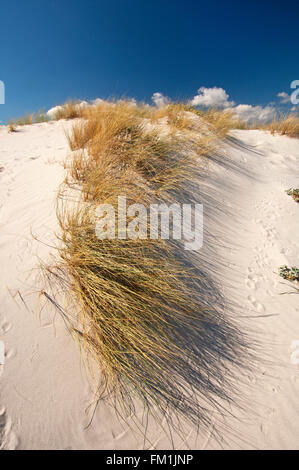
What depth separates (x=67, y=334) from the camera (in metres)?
1.49

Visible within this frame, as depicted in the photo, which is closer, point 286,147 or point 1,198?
point 1,198

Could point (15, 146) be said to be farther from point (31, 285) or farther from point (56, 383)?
point (56, 383)

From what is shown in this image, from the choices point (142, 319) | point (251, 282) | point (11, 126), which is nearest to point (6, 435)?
point (142, 319)

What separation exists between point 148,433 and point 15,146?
5751 mm

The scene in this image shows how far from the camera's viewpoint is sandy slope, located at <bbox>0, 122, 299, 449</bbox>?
121 centimetres

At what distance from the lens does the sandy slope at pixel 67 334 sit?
3.99ft

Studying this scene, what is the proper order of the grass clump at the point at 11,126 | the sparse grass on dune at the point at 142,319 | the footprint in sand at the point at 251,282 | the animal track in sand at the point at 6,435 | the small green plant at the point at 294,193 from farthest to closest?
the grass clump at the point at 11,126
the small green plant at the point at 294,193
the footprint in sand at the point at 251,282
the sparse grass on dune at the point at 142,319
the animal track in sand at the point at 6,435

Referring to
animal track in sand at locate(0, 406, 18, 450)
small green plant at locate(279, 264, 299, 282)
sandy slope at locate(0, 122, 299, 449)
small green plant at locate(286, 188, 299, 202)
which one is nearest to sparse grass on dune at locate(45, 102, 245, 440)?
sandy slope at locate(0, 122, 299, 449)

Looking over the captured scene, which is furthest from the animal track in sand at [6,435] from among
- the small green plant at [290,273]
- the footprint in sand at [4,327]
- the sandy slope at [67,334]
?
the small green plant at [290,273]

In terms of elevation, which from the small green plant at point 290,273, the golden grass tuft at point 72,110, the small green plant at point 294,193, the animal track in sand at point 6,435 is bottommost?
the animal track in sand at point 6,435

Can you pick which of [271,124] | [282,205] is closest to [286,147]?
[271,124]

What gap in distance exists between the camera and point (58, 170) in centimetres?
306

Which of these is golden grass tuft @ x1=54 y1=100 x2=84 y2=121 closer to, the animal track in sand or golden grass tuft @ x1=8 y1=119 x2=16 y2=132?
golden grass tuft @ x1=8 y1=119 x2=16 y2=132

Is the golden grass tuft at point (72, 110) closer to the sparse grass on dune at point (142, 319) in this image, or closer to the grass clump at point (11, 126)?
the grass clump at point (11, 126)
